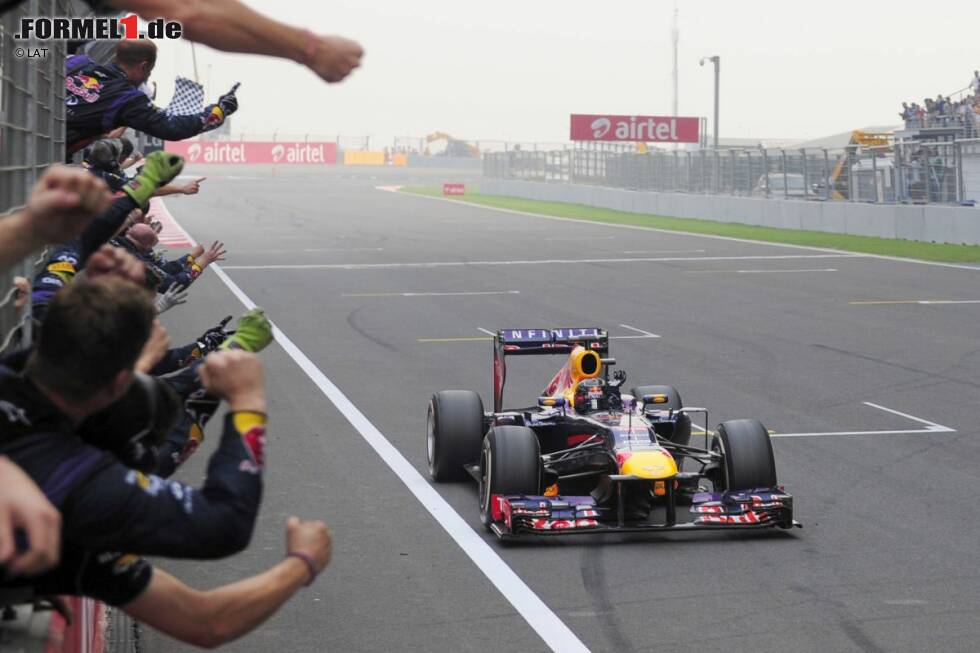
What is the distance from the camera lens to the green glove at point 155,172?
13.6 ft

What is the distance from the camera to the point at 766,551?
8.38 metres

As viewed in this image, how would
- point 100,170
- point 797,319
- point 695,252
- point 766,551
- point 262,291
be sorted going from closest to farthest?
point 100,170 < point 766,551 < point 797,319 < point 262,291 < point 695,252

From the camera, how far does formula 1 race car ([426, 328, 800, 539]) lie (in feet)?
28.1

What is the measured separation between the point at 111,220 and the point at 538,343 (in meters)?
6.04

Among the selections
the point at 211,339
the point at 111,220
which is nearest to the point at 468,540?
the point at 211,339

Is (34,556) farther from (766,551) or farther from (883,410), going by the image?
(883,410)

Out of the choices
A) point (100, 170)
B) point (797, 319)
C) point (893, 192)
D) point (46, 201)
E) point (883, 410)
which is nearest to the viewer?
point (46, 201)

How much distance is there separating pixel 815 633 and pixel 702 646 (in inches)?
20.7

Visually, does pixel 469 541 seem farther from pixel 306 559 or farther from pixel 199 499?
pixel 199 499

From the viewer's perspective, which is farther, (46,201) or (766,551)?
(766,551)

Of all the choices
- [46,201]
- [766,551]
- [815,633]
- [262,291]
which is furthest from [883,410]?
[262,291]

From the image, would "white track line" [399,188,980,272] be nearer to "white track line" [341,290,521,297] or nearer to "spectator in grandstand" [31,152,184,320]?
"white track line" [341,290,521,297]

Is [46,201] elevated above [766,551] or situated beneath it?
elevated above

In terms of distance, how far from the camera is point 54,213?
298 centimetres
